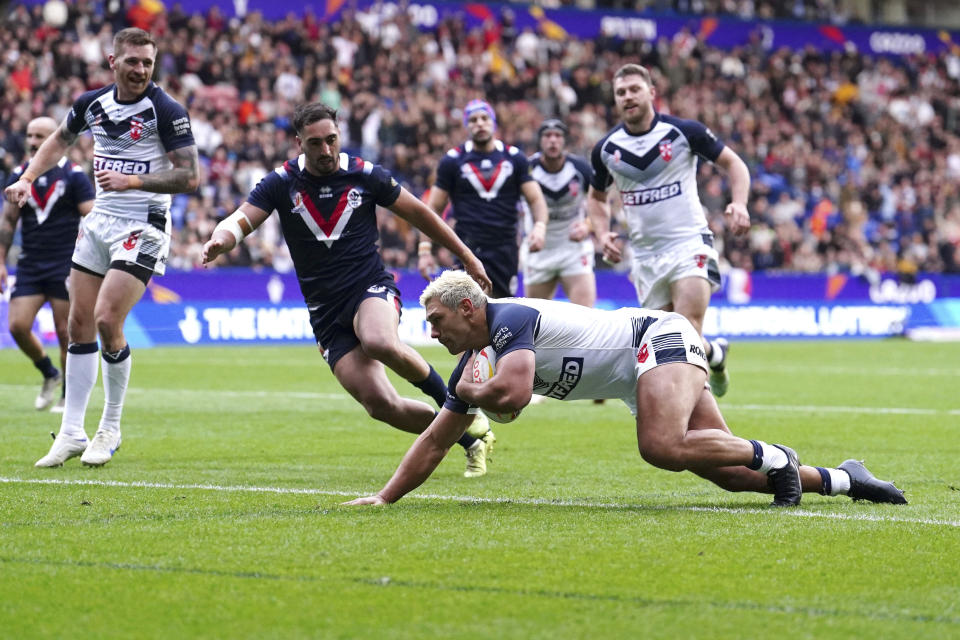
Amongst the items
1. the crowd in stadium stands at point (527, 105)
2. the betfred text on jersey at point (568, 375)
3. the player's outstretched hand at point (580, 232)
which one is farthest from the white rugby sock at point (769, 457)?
the crowd in stadium stands at point (527, 105)

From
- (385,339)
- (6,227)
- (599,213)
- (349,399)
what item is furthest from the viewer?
(349,399)

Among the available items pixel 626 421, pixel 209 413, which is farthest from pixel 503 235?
pixel 209 413

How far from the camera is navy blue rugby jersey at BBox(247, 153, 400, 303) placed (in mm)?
8180

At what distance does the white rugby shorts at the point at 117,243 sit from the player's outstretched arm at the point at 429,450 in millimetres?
2690

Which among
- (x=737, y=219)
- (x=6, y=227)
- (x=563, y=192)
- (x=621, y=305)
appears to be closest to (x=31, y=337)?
(x=6, y=227)

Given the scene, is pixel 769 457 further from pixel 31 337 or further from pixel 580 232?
pixel 31 337

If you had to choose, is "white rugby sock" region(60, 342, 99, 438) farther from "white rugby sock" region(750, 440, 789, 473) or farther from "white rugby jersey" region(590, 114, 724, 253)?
"white rugby sock" region(750, 440, 789, 473)

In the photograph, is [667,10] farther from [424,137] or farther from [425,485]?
[425,485]

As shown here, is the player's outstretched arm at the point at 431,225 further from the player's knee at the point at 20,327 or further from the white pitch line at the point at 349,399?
the player's knee at the point at 20,327

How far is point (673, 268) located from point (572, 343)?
14.1 ft

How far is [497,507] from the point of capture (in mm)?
7012

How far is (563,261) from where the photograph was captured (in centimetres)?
1468

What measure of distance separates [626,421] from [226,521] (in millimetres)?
6153

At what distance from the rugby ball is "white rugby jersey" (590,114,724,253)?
176 inches
